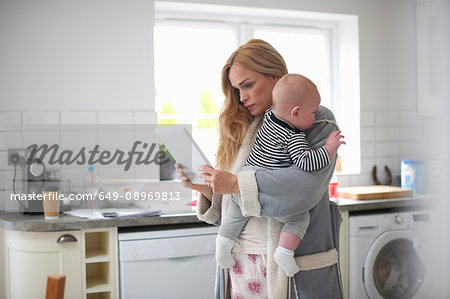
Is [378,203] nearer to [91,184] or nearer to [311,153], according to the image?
[91,184]

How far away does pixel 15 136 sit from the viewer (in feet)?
9.55

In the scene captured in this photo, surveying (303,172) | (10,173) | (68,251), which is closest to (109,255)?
(68,251)

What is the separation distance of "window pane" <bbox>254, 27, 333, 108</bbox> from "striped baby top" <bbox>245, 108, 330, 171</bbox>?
222 cm

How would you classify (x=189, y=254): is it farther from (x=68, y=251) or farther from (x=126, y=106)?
(x=126, y=106)

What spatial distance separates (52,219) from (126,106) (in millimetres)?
851

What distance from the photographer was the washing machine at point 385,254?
3068 mm

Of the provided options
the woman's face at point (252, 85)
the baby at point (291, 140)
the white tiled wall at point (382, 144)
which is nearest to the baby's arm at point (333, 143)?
the baby at point (291, 140)

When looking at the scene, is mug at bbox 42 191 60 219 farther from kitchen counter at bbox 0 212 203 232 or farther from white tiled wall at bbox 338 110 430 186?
white tiled wall at bbox 338 110 430 186

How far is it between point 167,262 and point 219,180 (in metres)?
1.36

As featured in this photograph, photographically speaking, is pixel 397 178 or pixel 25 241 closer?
pixel 25 241

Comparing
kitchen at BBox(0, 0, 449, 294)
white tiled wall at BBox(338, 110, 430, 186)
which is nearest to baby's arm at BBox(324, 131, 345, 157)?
kitchen at BBox(0, 0, 449, 294)

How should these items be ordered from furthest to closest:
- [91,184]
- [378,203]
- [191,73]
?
[191,73], [378,203], [91,184]

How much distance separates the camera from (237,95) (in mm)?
1652

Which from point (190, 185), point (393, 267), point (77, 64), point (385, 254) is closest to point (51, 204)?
point (77, 64)
